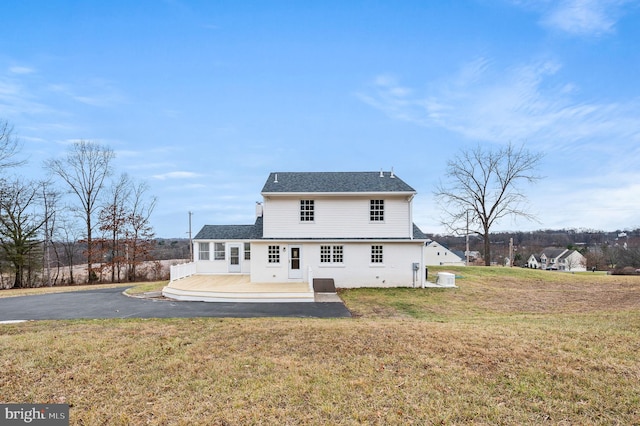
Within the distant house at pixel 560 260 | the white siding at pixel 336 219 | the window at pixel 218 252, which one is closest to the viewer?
the white siding at pixel 336 219

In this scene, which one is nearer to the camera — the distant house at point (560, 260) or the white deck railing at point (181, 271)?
the white deck railing at point (181, 271)

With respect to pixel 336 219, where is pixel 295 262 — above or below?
below

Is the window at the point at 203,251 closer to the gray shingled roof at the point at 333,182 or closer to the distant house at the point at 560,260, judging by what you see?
the gray shingled roof at the point at 333,182

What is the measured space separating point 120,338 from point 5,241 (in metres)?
27.4

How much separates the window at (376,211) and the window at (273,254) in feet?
17.9

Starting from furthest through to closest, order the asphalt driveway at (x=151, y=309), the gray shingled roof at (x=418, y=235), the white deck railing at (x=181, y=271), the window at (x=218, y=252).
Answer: the window at (x=218, y=252) → the white deck railing at (x=181, y=271) → the gray shingled roof at (x=418, y=235) → the asphalt driveway at (x=151, y=309)

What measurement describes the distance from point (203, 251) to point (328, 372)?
16875 millimetres

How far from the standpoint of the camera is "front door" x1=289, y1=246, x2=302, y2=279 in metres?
16.0

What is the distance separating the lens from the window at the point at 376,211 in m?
16.4

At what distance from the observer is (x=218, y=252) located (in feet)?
64.9

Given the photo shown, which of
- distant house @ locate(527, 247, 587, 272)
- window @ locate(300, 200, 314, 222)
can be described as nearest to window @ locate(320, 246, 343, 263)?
window @ locate(300, 200, 314, 222)

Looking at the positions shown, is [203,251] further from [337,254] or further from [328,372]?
[328,372]

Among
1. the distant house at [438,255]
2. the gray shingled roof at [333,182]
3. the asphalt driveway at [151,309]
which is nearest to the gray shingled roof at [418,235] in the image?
the gray shingled roof at [333,182]

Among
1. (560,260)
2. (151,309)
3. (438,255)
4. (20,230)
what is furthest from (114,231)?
(560,260)
